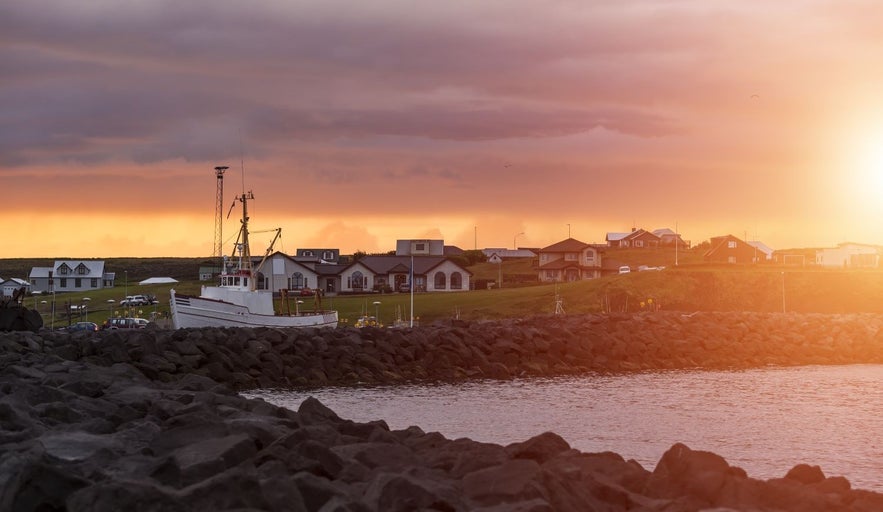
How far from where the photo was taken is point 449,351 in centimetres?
4400

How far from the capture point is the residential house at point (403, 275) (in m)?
98.8

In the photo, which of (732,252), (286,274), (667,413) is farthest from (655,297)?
(667,413)

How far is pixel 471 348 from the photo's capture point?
4488 cm

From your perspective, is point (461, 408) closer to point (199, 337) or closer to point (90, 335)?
point (199, 337)

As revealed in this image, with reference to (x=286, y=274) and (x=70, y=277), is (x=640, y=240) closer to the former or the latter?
(x=286, y=274)

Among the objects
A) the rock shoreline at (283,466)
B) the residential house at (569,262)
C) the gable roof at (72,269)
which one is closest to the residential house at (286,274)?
the residential house at (569,262)

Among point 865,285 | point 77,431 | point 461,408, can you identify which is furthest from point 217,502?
point 865,285

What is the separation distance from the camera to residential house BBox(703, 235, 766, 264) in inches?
4531

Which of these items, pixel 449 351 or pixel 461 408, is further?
pixel 449 351

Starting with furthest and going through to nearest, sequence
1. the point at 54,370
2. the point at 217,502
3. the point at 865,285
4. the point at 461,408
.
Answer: the point at 865,285 → the point at 461,408 → the point at 54,370 → the point at 217,502

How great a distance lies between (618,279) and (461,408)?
54053mm

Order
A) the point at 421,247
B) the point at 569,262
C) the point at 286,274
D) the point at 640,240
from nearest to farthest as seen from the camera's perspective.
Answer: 1. the point at 286,274
2. the point at 569,262
3. the point at 421,247
4. the point at 640,240

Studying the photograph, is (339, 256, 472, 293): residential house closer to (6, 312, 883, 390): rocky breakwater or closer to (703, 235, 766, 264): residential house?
(703, 235, 766, 264): residential house

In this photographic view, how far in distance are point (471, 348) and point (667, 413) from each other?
14.1 metres
